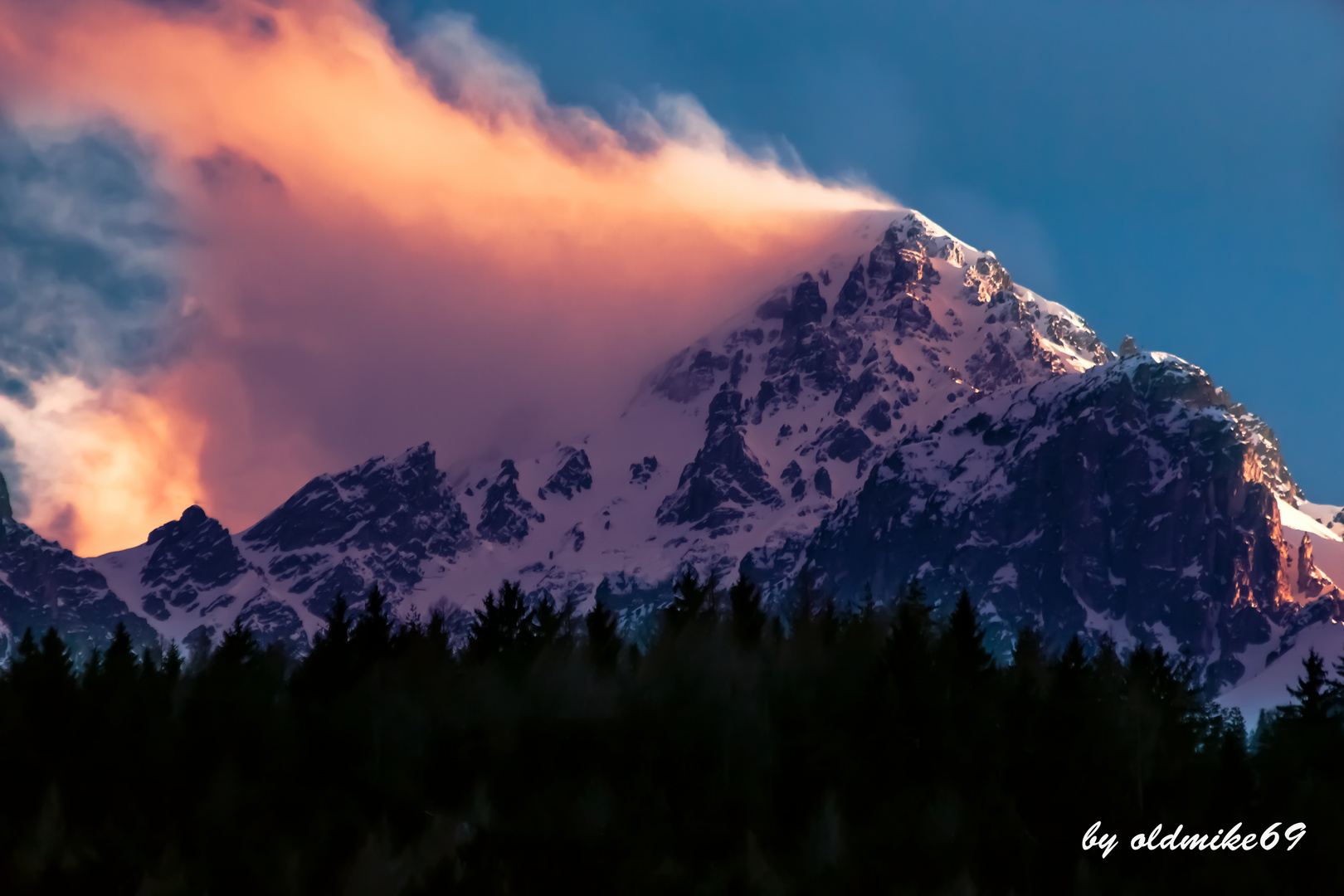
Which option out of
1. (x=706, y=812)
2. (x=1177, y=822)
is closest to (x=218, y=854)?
(x=706, y=812)

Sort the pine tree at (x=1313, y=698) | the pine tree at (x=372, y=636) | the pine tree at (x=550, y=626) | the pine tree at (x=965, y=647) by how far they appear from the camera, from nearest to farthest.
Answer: the pine tree at (x=965, y=647), the pine tree at (x=372, y=636), the pine tree at (x=1313, y=698), the pine tree at (x=550, y=626)

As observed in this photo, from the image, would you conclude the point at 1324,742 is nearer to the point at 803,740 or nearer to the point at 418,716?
the point at 803,740

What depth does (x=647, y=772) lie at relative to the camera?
90.6 m

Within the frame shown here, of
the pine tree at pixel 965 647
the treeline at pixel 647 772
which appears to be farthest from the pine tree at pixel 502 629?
the pine tree at pixel 965 647

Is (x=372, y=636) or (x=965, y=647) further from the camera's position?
(x=372, y=636)

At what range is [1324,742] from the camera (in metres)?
103

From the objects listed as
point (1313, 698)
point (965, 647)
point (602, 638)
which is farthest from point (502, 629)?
point (1313, 698)

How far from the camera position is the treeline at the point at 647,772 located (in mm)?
76125

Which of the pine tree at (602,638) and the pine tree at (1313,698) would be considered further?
the pine tree at (602,638)

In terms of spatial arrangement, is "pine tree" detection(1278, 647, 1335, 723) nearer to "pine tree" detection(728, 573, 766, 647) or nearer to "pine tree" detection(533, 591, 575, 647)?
"pine tree" detection(728, 573, 766, 647)

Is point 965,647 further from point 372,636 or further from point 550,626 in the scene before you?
point 372,636

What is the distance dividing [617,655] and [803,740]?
26490 millimetres

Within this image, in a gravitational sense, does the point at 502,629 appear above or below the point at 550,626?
below

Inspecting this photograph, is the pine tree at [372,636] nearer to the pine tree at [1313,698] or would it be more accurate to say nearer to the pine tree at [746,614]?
the pine tree at [746,614]
